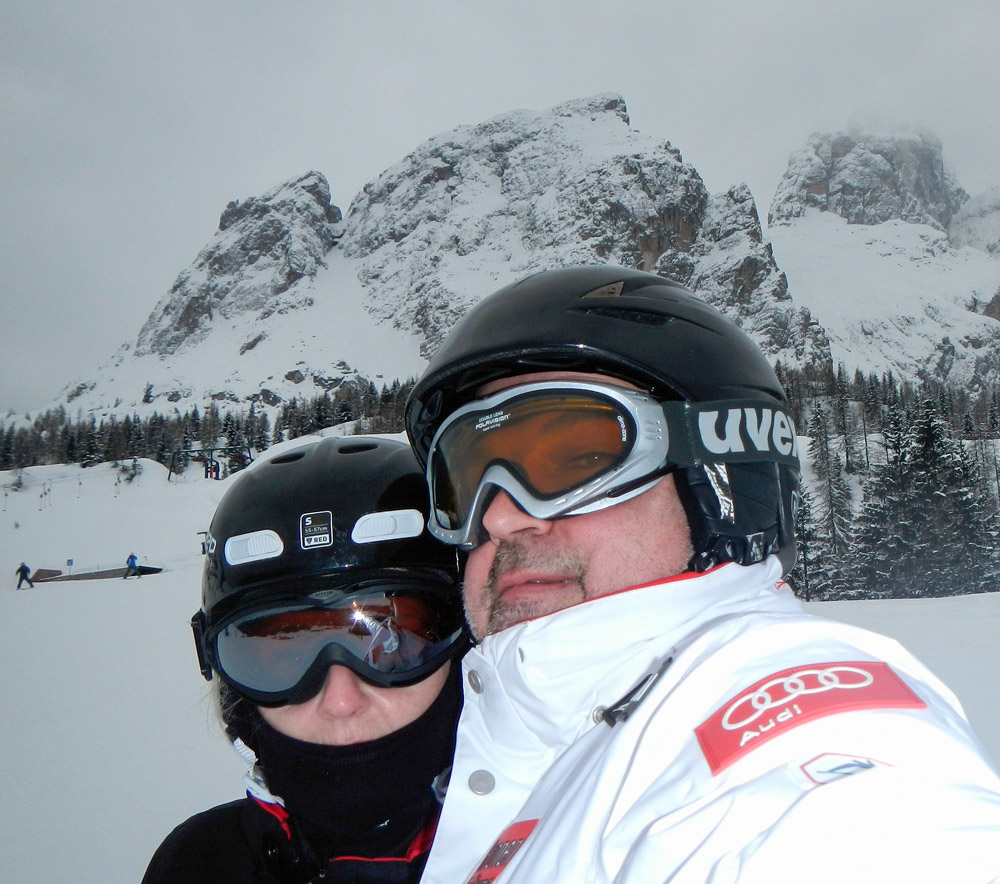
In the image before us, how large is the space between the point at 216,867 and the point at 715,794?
1.78 m

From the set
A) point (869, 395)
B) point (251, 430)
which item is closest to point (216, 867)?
point (869, 395)

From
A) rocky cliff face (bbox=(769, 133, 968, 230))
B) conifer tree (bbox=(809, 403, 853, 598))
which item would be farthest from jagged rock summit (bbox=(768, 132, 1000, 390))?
conifer tree (bbox=(809, 403, 853, 598))

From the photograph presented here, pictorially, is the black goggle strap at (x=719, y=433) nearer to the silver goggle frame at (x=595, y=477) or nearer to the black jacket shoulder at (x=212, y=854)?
the silver goggle frame at (x=595, y=477)

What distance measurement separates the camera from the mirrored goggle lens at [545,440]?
1.64 metres

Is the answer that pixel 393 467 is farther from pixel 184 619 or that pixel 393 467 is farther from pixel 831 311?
pixel 831 311

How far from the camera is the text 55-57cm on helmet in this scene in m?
2.02

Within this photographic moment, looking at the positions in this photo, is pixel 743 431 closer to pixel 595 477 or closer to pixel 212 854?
pixel 595 477

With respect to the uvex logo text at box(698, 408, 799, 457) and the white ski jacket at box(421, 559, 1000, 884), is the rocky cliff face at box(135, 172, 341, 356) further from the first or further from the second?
the white ski jacket at box(421, 559, 1000, 884)

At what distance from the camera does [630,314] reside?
6.06 feet

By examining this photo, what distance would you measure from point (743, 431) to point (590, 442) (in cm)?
40

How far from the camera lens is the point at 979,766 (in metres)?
0.72

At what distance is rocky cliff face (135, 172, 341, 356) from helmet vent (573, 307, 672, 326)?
158787mm

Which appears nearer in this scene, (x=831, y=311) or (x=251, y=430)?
(x=251, y=430)

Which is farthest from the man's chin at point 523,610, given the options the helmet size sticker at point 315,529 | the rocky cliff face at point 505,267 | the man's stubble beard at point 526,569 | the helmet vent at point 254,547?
the rocky cliff face at point 505,267
